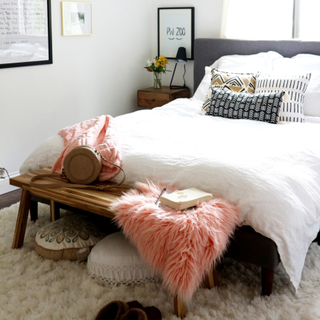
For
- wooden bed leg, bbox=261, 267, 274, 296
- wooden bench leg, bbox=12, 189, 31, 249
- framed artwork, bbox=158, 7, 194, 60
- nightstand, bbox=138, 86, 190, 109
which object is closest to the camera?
wooden bed leg, bbox=261, 267, 274, 296

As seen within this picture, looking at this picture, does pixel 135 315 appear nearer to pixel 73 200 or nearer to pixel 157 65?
pixel 73 200

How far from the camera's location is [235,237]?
1.88m

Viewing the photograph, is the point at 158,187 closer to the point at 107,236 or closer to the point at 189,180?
the point at 189,180

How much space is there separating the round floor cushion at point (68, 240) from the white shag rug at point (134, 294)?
45 mm

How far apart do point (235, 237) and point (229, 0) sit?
2.84 meters

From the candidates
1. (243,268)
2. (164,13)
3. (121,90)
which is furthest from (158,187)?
(164,13)

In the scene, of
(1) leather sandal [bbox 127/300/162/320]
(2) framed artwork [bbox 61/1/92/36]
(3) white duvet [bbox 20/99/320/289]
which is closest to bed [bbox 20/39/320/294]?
(3) white duvet [bbox 20/99/320/289]

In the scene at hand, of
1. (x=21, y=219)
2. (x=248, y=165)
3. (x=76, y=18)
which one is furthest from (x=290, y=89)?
(x=21, y=219)

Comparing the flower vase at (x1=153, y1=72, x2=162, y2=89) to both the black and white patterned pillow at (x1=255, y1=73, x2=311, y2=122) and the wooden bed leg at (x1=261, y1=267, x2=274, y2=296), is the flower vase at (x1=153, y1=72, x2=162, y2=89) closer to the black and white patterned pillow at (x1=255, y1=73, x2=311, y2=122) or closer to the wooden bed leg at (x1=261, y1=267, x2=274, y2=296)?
the black and white patterned pillow at (x1=255, y1=73, x2=311, y2=122)

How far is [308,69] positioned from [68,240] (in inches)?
90.6

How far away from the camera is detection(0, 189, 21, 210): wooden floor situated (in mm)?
3051

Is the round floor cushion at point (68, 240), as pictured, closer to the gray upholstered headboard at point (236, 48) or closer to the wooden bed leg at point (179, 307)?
the wooden bed leg at point (179, 307)

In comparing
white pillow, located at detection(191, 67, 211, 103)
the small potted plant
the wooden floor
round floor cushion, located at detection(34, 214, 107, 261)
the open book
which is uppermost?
the small potted plant

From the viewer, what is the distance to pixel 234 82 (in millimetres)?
3256
